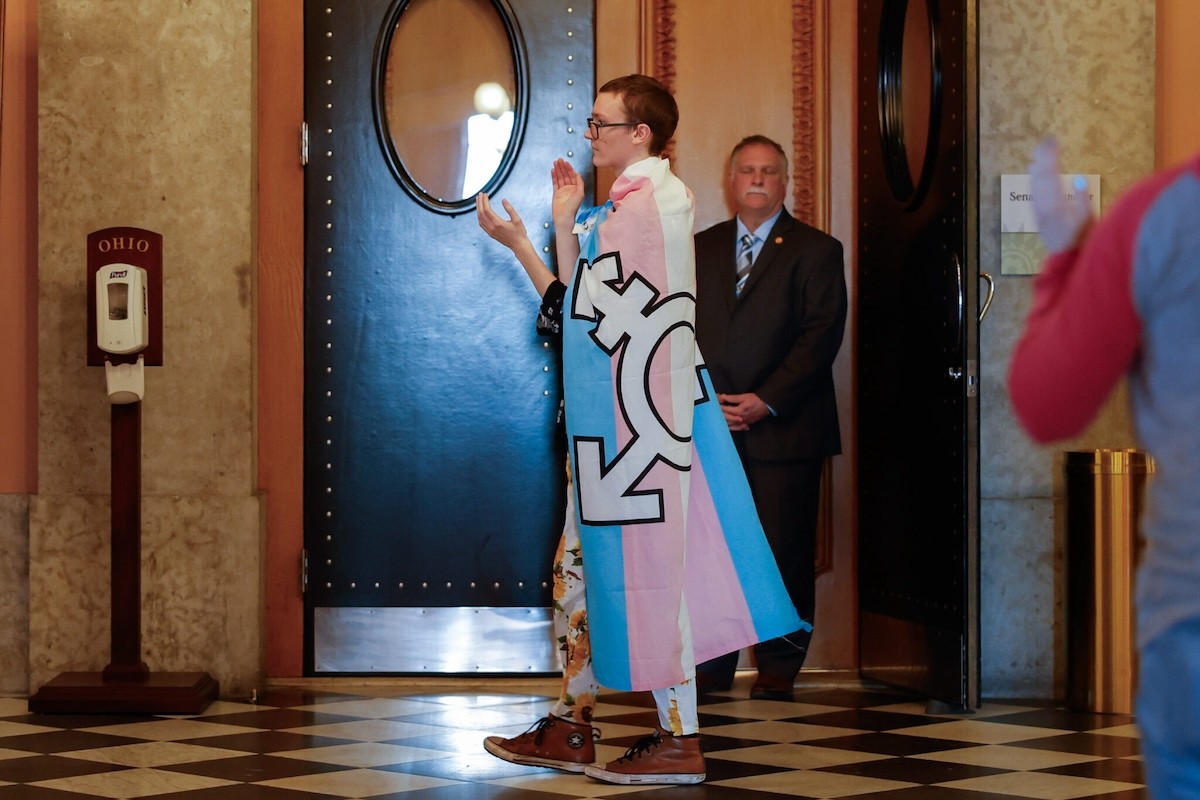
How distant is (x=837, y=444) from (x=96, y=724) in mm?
2386

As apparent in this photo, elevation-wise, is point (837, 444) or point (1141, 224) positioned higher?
point (1141, 224)

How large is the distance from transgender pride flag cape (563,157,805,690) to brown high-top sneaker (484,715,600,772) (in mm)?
242

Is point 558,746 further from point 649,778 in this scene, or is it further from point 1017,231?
point 1017,231

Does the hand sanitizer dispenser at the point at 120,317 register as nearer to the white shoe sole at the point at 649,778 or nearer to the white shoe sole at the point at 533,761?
the white shoe sole at the point at 533,761

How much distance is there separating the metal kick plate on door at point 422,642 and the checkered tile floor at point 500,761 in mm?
81

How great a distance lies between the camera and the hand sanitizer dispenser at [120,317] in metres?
4.23

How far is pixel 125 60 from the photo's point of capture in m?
4.56

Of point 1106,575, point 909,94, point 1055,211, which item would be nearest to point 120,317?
point 909,94

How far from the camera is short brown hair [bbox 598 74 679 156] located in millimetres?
3396

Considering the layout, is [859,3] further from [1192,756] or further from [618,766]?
[1192,756]

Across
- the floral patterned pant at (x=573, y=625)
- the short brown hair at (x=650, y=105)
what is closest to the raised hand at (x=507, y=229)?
the short brown hair at (x=650, y=105)

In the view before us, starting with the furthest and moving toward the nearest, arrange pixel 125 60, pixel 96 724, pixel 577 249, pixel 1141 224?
pixel 125 60, pixel 96 724, pixel 577 249, pixel 1141 224

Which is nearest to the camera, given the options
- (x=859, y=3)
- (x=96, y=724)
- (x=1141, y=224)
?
(x=1141, y=224)

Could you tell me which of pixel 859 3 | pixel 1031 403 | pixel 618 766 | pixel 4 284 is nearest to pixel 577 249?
pixel 618 766
